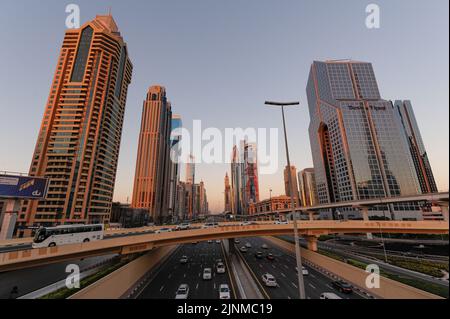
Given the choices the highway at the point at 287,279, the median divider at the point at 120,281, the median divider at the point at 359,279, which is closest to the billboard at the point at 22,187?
the median divider at the point at 120,281

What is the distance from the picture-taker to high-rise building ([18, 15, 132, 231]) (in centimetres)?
7431

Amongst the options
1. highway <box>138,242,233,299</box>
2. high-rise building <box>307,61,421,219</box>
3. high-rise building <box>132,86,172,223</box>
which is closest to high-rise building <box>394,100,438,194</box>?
high-rise building <box>307,61,421,219</box>

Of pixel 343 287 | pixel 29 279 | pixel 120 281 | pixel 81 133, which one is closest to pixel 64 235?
pixel 29 279

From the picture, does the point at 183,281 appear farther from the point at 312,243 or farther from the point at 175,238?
the point at 312,243

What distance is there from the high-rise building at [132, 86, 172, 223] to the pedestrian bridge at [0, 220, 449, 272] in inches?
4978

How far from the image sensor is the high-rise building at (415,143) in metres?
140

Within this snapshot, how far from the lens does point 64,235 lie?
26812mm

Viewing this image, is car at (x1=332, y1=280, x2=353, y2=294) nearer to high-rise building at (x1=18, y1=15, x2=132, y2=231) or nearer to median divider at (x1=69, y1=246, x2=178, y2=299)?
median divider at (x1=69, y1=246, x2=178, y2=299)

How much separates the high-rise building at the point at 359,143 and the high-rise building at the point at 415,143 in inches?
2000

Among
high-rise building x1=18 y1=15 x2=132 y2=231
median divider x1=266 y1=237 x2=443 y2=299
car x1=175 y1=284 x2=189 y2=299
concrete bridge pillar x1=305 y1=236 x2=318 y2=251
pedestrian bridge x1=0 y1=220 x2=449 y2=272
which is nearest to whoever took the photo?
pedestrian bridge x1=0 y1=220 x2=449 y2=272

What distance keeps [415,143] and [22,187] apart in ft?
802

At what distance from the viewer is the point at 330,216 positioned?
111062 mm

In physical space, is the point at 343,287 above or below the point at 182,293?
above
